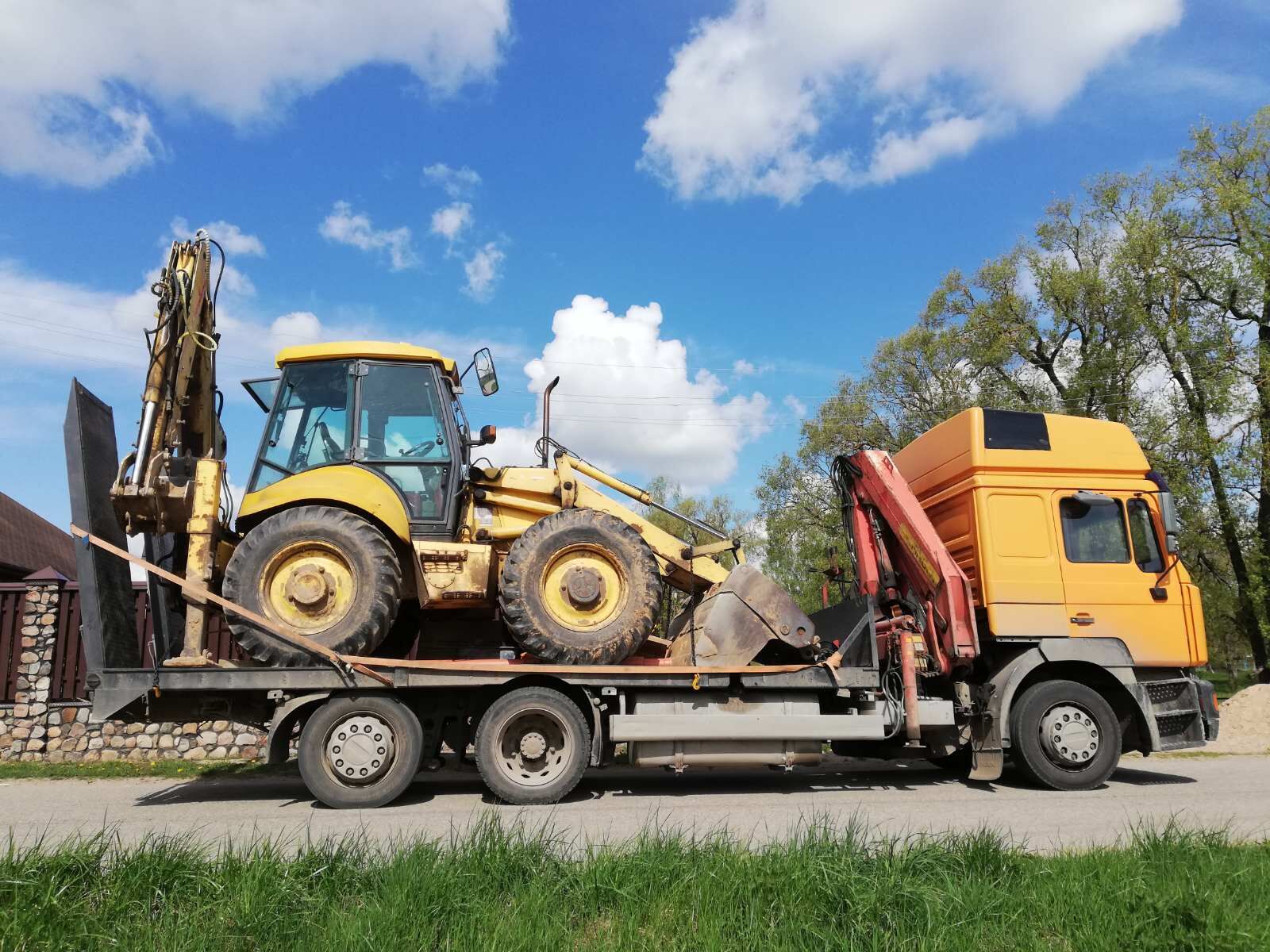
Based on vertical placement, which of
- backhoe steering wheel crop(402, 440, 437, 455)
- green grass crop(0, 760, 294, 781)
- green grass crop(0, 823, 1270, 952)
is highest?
backhoe steering wheel crop(402, 440, 437, 455)

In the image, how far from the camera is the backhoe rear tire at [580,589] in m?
7.41

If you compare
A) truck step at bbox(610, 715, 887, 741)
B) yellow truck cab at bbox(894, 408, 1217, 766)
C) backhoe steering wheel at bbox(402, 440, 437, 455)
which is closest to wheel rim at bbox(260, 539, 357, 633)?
backhoe steering wheel at bbox(402, 440, 437, 455)

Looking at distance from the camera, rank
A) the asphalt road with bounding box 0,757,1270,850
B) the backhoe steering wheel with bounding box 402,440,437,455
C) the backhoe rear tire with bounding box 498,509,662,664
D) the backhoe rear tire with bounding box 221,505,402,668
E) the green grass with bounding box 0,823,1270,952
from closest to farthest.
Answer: the green grass with bounding box 0,823,1270,952
the asphalt road with bounding box 0,757,1270,850
the backhoe rear tire with bounding box 221,505,402,668
the backhoe rear tire with bounding box 498,509,662,664
the backhoe steering wheel with bounding box 402,440,437,455

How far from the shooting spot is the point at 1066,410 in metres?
23.1

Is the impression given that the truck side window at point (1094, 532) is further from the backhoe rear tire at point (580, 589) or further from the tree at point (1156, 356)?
the tree at point (1156, 356)

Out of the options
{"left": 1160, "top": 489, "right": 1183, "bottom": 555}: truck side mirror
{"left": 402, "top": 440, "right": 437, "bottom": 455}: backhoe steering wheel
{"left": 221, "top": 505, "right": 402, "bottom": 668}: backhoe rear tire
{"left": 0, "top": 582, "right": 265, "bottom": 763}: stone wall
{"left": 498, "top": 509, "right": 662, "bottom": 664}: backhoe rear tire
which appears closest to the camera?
{"left": 221, "top": 505, "right": 402, "bottom": 668}: backhoe rear tire

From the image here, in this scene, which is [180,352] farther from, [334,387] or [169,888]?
[169,888]

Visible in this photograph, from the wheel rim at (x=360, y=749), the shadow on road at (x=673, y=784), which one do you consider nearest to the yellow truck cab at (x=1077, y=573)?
the shadow on road at (x=673, y=784)

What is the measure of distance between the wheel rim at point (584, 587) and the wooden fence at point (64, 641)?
6.04 metres

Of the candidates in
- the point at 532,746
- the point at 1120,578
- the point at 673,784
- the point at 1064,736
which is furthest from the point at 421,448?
the point at 1120,578

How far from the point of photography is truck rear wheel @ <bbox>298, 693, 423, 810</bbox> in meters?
7.06

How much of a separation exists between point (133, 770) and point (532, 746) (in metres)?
6.12

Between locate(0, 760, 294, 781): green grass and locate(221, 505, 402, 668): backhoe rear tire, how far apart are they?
3.53 meters

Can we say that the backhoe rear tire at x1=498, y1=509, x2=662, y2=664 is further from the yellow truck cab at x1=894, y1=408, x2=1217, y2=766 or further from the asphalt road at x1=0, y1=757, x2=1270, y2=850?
the yellow truck cab at x1=894, y1=408, x2=1217, y2=766
